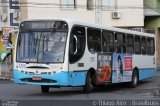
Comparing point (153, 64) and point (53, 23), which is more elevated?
point (53, 23)

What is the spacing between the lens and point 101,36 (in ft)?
70.3

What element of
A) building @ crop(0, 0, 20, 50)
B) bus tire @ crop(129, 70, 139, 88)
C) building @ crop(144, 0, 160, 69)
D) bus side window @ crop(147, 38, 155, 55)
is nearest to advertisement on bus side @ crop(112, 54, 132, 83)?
bus tire @ crop(129, 70, 139, 88)

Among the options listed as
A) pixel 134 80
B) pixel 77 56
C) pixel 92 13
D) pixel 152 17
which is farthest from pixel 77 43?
pixel 152 17

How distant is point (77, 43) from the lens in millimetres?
19359

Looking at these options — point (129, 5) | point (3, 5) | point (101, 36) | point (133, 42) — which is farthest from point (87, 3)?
point (101, 36)

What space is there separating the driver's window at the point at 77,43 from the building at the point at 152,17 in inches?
1080

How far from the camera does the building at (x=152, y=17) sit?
47.1 metres

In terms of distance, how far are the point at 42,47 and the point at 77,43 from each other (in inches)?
52.4

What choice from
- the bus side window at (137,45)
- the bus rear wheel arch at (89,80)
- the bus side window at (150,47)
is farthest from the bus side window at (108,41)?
the bus side window at (150,47)

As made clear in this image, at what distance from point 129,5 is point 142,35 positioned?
18.8m

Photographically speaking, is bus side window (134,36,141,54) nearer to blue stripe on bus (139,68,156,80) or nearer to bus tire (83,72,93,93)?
blue stripe on bus (139,68,156,80)

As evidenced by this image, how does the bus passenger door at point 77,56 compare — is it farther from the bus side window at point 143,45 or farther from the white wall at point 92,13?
the white wall at point 92,13

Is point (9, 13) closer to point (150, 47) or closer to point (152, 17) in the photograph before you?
point (152, 17)

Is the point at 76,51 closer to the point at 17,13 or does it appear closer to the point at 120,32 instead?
the point at 120,32
